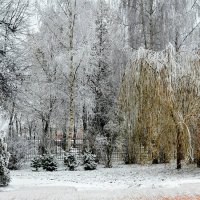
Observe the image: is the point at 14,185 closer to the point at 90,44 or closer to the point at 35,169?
the point at 35,169

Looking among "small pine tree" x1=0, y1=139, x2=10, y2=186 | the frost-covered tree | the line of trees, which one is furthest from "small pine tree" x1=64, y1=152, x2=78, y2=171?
"small pine tree" x1=0, y1=139, x2=10, y2=186

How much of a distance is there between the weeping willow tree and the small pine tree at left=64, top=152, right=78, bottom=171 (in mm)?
5435

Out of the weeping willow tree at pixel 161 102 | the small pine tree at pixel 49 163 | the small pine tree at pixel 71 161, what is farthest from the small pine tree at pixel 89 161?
the weeping willow tree at pixel 161 102

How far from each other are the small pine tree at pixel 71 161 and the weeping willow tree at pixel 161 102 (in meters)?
5.44

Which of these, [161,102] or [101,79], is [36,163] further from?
[161,102]

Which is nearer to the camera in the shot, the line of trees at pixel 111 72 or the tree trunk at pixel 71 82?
the line of trees at pixel 111 72

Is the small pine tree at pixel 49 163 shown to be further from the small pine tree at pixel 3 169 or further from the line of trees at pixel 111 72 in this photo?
the small pine tree at pixel 3 169

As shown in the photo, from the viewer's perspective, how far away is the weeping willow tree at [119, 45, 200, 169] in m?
14.6

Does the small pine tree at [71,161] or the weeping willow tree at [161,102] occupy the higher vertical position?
the weeping willow tree at [161,102]

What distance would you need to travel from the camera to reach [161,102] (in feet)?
48.5

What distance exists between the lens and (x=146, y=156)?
15922mm

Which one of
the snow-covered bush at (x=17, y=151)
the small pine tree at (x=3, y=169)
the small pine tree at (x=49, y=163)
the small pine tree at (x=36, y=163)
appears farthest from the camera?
the snow-covered bush at (x=17, y=151)

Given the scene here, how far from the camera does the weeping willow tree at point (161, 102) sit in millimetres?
14617

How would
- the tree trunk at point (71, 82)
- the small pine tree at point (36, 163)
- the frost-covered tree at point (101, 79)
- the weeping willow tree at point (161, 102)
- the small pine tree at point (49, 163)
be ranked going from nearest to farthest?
the weeping willow tree at point (161, 102) → the small pine tree at point (49, 163) → the small pine tree at point (36, 163) → the tree trunk at point (71, 82) → the frost-covered tree at point (101, 79)
